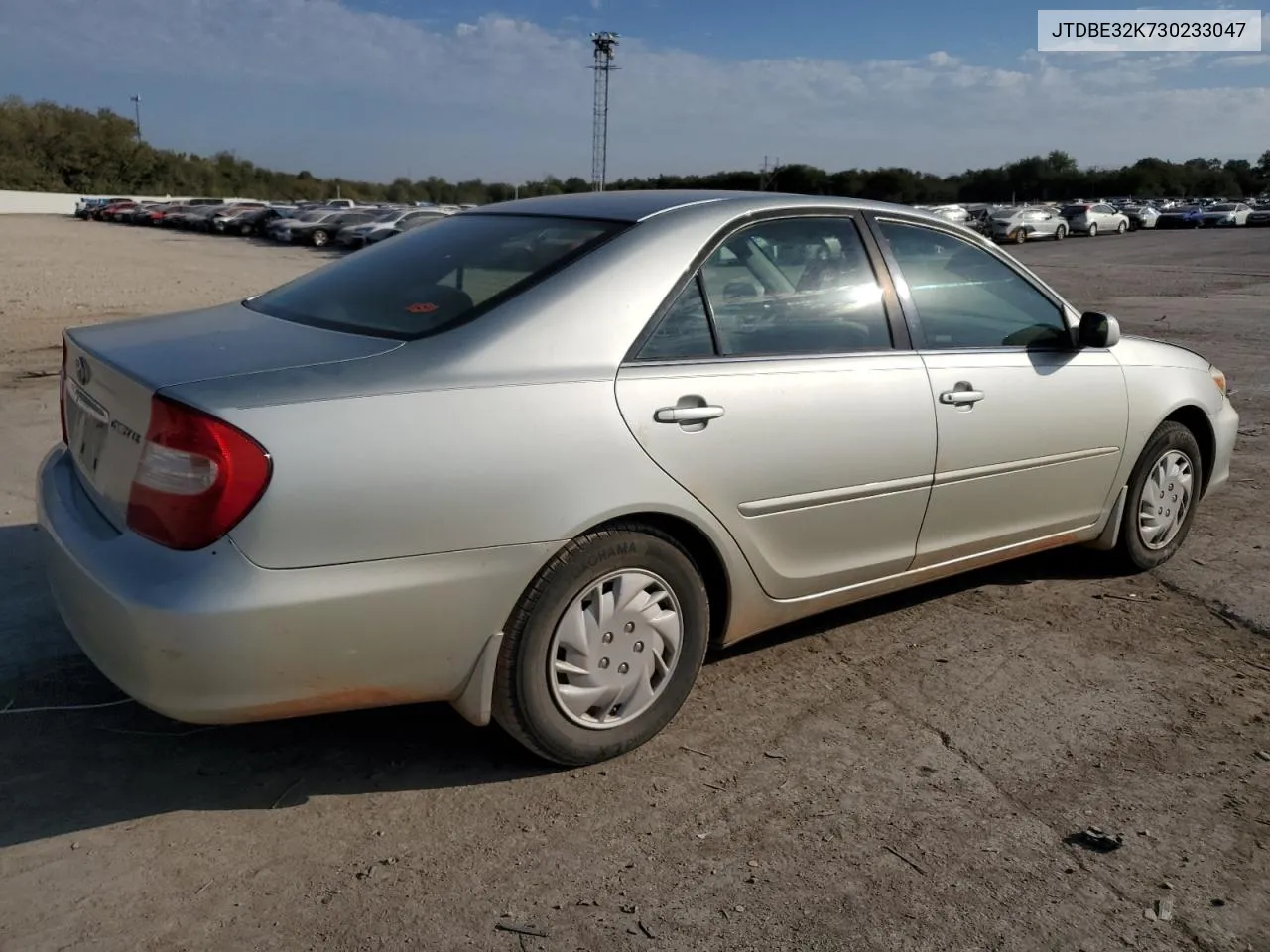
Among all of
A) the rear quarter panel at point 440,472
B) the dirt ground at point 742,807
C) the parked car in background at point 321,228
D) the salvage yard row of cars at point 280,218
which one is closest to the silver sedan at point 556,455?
the rear quarter panel at point 440,472

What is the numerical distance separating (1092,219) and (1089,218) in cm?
31

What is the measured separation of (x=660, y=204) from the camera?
3.56m

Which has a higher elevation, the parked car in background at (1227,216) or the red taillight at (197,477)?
the parked car in background at (1227,216)

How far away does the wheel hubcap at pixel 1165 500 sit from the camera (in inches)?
189

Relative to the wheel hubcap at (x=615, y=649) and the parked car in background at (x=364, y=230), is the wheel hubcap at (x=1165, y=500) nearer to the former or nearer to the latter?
the wheel hubcap at (x=615, y=649)

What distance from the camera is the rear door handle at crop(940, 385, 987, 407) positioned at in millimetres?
3797

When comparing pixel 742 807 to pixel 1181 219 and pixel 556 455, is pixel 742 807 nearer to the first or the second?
pixel 556 455

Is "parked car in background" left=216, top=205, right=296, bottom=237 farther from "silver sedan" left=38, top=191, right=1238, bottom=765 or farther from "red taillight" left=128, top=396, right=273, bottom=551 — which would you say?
"red taillight" left=128, top=396, right=273, bottom=551

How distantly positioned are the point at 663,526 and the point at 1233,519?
13.2 ft

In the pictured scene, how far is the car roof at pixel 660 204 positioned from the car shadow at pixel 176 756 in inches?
65.8

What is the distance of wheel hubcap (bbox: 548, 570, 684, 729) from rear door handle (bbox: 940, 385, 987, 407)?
4.24 ft

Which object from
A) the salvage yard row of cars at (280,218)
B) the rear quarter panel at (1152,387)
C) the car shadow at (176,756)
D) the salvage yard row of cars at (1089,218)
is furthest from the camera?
the salvage yard row of cars at (1089,218)

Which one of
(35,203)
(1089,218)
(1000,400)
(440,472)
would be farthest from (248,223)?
(440,472)

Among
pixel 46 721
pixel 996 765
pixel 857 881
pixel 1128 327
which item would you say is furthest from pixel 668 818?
pixel 1128 327
